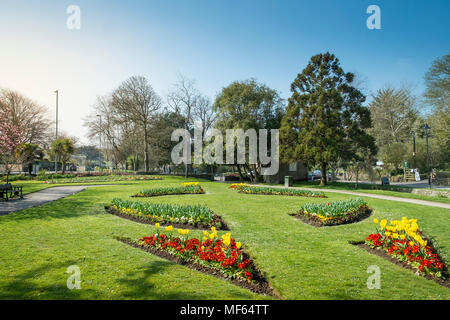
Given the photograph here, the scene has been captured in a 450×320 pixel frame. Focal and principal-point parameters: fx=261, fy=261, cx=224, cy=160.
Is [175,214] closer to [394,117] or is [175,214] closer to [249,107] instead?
[249,107]

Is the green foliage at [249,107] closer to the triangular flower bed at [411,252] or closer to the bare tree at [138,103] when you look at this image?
the bare tree at [138,103]

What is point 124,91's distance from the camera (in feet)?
119

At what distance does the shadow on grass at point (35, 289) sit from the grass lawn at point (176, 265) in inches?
0.5

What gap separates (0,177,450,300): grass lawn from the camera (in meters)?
3.81

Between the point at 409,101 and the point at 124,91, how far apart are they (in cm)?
4306

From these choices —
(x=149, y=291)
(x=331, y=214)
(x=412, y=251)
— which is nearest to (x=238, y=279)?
(x=149, y=291)

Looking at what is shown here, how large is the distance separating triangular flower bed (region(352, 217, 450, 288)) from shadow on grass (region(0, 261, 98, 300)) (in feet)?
18.1

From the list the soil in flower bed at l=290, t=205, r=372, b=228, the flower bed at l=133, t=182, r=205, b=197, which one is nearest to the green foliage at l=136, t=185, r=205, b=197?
the flower bed at l=133, t=182, r=205, b=197

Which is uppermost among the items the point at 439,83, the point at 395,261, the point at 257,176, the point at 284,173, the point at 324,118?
the point at 439,83

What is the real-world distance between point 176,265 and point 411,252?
4559 millimetres

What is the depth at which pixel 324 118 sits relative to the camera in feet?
75.9

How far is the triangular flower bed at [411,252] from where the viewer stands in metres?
4.68

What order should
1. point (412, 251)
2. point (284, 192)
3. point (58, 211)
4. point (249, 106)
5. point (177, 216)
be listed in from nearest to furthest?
point (412, 251)
point (177, 216)
point (58, 211)
point (284, 192)
point (249, 106)
